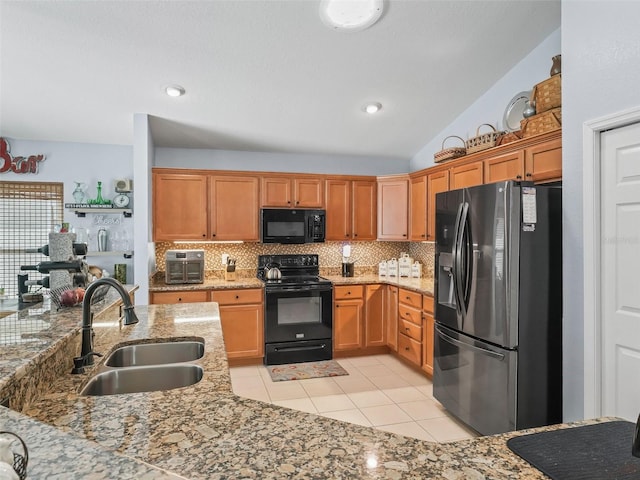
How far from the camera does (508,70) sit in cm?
352

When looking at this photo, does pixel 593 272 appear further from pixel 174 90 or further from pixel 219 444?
pixel 174 90

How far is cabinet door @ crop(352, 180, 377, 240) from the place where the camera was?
4820mm

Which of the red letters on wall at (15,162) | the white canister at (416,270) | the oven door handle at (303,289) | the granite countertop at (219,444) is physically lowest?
the oven door handle at (303,289)

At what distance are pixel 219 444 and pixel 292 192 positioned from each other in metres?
3.89

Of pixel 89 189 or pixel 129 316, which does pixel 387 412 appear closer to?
pixel 129 316

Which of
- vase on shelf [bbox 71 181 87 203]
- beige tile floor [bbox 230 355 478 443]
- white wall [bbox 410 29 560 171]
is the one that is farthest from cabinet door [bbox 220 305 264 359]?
white wall [bbox 410 29 560 171]

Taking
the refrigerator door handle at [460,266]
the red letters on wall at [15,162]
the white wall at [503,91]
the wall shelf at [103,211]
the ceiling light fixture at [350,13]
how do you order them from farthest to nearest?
the wall shelf at [103,211] < the red letters on wall at [15,162] < the white wall at [503,91] < the refrigerator door handle at [460,266] < the ceiling light fixture at [350,13]

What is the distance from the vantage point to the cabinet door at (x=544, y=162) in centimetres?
267

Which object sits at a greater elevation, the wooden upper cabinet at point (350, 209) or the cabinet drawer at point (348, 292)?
the wooden upper cabinet at point (350, 209)

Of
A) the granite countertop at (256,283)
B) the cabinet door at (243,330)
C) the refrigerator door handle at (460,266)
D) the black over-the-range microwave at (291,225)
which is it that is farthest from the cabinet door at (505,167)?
the cabinet door at (243,330)

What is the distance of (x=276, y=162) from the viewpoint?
491cm

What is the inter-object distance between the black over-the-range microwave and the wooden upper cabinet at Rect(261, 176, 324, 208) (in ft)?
0.35

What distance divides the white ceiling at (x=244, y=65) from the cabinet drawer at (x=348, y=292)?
1758mm

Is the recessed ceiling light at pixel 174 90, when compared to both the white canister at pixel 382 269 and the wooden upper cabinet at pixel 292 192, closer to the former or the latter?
the wooden upper cabinet at pixel 292 192
